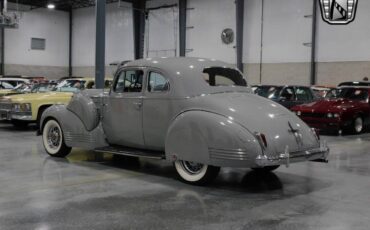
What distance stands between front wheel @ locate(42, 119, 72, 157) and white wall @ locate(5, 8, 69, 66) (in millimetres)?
25486

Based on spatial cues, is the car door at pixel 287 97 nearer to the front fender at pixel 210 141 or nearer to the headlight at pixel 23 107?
the headlight at pixel 23 107

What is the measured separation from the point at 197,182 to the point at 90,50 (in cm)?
2872

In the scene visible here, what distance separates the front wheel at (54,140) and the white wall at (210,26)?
699 inches

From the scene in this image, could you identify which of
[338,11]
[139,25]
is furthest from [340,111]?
[139,25]

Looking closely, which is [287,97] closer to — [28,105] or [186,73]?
[28,105]

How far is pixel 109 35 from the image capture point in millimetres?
32719

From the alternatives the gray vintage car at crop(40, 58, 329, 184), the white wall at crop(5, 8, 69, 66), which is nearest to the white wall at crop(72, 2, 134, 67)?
the white wall at crop(5, 8, 69, 66)

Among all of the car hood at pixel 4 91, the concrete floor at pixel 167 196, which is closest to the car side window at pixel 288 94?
the concrete floor at pixel 167 196

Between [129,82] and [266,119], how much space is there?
263 cm

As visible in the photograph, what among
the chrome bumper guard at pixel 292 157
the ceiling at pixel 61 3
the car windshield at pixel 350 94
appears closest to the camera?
the chrome bumper guard at pixel 292 157

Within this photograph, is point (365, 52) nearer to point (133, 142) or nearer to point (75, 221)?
point (133, 142)

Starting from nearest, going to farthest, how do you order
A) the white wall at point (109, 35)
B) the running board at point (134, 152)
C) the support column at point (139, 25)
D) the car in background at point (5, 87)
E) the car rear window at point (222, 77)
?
the running board at point (134, 152)
the car rear window at point (222, 77)
the car in background at point (5, 87)
the support column at point (139, 25)
the white wall at point (109, 35)

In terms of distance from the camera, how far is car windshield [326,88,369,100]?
14859 millimetres

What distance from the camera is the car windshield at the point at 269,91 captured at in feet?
51.0
